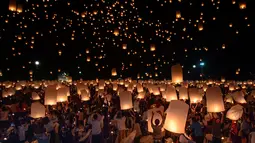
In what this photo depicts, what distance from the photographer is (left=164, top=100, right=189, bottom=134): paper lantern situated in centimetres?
512

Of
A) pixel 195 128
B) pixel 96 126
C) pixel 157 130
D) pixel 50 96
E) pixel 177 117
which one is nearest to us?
pixel 177 117

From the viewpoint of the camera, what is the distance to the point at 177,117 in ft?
17.0

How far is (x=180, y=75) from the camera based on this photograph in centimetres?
1047

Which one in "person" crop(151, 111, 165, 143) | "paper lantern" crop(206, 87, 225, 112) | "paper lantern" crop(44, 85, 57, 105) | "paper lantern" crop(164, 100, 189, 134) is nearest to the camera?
"paper lantern" crop(164, 100, 189, 134)

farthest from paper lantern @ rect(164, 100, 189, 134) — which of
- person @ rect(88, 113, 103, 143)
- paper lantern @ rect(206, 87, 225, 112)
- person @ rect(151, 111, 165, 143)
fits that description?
person @ rect(88, 113, 103, 143)

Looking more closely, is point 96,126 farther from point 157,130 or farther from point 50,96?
point 157,130

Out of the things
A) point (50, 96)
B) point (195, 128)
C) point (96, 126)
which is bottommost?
point (195, 128)

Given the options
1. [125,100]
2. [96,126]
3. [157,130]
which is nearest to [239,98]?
[125,100]

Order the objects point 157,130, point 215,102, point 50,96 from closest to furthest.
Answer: point 157,130
point 215,102
point 50,96

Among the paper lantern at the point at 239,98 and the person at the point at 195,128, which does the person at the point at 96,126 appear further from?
the paper lantern at the point at 239,98

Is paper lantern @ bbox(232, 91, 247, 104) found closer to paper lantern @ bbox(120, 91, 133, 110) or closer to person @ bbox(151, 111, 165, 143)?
paper lantern @ bbox(120, 91, 133, 110)

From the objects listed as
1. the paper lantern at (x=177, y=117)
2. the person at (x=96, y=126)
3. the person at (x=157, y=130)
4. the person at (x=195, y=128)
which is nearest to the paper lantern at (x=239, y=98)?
the person at (x=195, y=128)

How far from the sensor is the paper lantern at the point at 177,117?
512 cm

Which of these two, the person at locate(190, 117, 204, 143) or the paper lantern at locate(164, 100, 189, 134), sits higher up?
the paper lantern at locate(164, 100, 189, 134)
